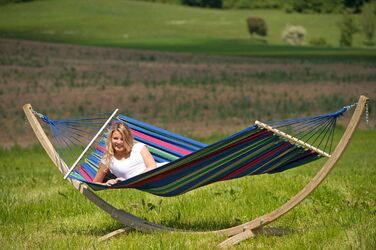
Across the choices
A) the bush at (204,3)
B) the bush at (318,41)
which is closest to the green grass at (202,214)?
the bush at (318,41)

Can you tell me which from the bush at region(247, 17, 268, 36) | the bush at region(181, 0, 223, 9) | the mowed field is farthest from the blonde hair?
the bush at region(181, 0, 223, 9)

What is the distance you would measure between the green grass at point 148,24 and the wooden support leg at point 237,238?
41.7m

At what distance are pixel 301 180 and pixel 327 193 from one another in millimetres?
821

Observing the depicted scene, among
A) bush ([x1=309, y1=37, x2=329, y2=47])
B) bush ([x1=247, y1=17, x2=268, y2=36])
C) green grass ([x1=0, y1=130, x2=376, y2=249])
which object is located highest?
green grass ([x1=0, y1=130, x2=376, y2=249])

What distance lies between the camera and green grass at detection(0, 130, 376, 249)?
455 centimetres

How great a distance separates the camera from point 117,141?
204 inches

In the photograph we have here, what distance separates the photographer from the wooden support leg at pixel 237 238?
454cm

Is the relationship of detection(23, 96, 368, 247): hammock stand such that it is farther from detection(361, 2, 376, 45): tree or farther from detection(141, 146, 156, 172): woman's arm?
detection(361, 2, 376, 45): tree

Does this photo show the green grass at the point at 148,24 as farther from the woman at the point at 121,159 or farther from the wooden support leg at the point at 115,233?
the wooden support leg at the point at 115,233

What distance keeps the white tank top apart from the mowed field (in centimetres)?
1016

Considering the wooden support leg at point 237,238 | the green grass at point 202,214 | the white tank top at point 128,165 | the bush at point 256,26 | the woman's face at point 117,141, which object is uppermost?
the woman's face at point 117,141

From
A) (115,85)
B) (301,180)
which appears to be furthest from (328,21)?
(301,180)

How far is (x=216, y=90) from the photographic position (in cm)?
2389

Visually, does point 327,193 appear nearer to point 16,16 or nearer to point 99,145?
point 99,145
